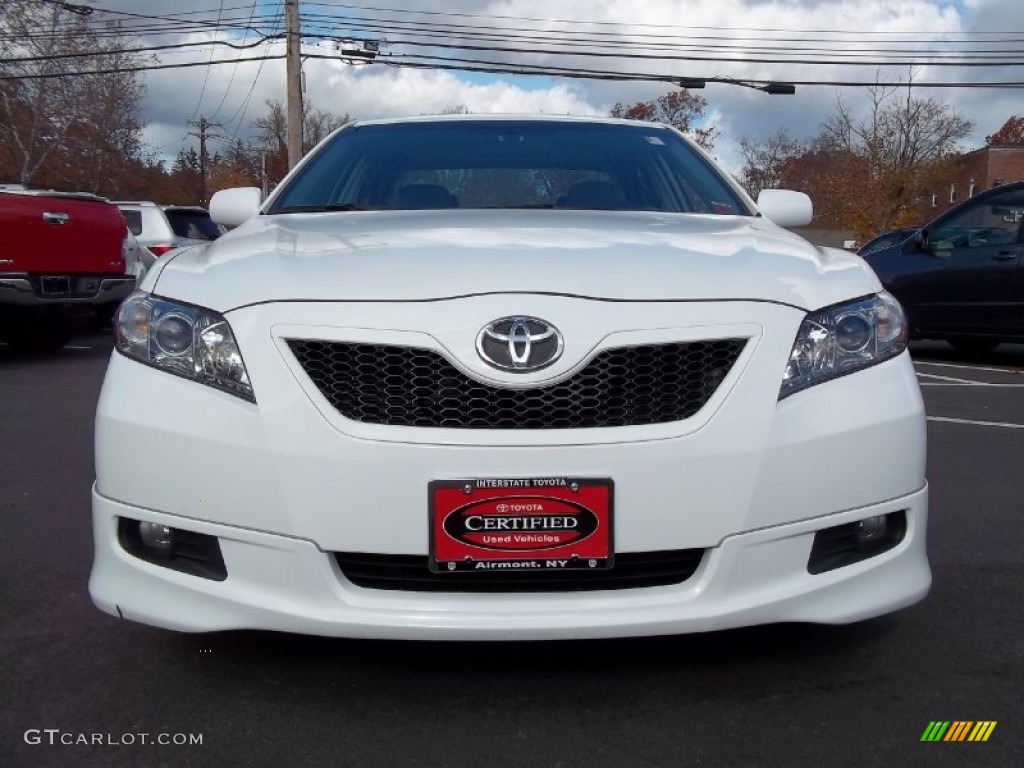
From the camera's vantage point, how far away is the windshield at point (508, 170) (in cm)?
375

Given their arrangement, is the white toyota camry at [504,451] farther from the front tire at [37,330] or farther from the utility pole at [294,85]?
the utility pole at [294,85]

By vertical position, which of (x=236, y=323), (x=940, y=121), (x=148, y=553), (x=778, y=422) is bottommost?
(x=940, y=121)

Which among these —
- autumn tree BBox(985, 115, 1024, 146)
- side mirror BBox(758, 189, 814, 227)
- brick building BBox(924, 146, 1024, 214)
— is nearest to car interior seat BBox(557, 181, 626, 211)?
side mirror BBox(758, 189, 814, 227)

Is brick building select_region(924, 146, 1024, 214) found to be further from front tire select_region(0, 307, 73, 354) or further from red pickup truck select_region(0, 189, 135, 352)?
front tire select_region(0, 307, 73, 354)

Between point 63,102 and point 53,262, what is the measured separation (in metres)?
29.3

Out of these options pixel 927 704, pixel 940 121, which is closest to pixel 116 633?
pixel 927 704

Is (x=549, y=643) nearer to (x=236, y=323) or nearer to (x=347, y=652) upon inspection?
(x=347, y=652)

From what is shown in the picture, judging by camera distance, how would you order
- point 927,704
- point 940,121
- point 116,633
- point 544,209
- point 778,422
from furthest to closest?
point 940,121 < point 544,209 < point 116,633 < point 927,704 < point 778,422

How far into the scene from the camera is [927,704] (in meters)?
2.45

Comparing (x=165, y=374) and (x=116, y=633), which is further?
(x=116, y=633)

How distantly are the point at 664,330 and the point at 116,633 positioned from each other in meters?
1.75

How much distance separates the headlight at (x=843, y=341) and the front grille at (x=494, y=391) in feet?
0.79

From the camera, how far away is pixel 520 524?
2246mm

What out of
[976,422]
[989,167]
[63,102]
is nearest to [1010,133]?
[989,167]
